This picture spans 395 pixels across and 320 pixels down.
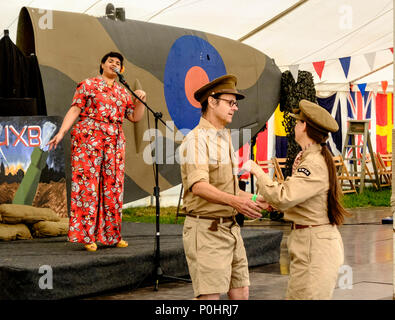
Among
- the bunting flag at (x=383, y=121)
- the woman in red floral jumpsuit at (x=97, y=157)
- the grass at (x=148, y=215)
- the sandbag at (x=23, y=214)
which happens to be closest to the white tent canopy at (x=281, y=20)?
the grass at (x=148, y=215)

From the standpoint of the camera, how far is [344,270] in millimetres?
4824

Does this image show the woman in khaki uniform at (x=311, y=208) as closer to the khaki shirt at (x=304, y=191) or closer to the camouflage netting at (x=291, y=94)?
the khaki shirt at (x=304, y=191)

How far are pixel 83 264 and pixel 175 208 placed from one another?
7207 mm

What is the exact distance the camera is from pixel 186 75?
700 centimetres

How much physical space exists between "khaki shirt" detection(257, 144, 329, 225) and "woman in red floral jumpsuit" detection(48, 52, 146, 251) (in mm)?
1982

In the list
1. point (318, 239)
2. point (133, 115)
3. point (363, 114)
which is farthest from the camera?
point (363, 114)

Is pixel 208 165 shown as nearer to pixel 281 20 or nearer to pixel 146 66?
pixel 146 66

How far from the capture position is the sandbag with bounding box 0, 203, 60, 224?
492cm

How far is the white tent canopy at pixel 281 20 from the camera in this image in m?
8.41

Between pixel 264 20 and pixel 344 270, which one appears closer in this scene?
pixel 344 270

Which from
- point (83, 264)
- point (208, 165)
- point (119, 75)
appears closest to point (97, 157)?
point (119, 75)

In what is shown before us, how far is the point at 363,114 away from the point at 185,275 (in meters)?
11.6
